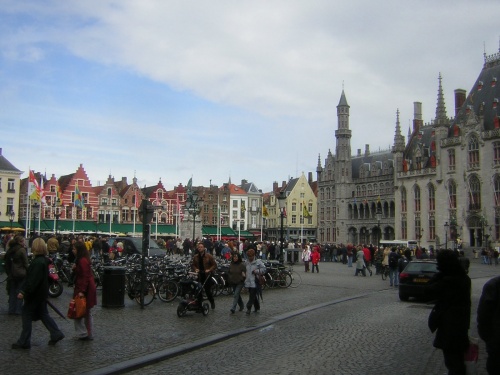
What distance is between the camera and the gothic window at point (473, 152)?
222 ft

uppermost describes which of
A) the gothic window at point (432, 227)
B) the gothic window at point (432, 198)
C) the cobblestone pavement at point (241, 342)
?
the gothic window at point (432, 198)

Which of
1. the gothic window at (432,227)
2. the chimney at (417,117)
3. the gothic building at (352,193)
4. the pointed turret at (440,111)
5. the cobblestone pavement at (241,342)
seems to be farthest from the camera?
the gothic building at (352,193)

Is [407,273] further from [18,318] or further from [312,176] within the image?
[312,176]

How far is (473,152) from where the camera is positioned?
68375 millimetres

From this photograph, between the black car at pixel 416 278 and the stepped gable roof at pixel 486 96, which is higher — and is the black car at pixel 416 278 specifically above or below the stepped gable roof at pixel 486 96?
below

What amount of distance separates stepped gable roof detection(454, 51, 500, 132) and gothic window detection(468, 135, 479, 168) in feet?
6.32

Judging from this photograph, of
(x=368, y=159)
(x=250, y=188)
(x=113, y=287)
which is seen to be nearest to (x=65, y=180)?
(x=250, y=188)

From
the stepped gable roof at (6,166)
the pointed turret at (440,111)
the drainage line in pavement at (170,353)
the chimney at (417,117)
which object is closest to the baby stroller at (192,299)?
the drainage line in pavement at (170,353)

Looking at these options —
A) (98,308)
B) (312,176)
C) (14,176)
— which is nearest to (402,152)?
(312,176)

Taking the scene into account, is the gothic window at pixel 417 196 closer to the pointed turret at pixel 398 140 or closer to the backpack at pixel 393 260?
the pointed turret at pixel 398 140

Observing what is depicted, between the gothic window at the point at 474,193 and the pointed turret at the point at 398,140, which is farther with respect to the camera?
the pointed turret at the point at 398,140

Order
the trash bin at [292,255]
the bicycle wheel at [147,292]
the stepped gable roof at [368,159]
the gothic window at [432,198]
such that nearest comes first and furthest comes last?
the bicycle wheel at [147,292] → the trash bin at [292,255] → the gothic window at [432,198] → the stepped gable roof at [368,159]

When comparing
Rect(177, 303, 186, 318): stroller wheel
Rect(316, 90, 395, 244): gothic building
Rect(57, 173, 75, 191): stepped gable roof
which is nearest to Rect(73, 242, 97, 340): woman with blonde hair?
Rect(177, 303, 186, 318): stroller wheel

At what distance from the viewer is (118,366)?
880 centimetres
